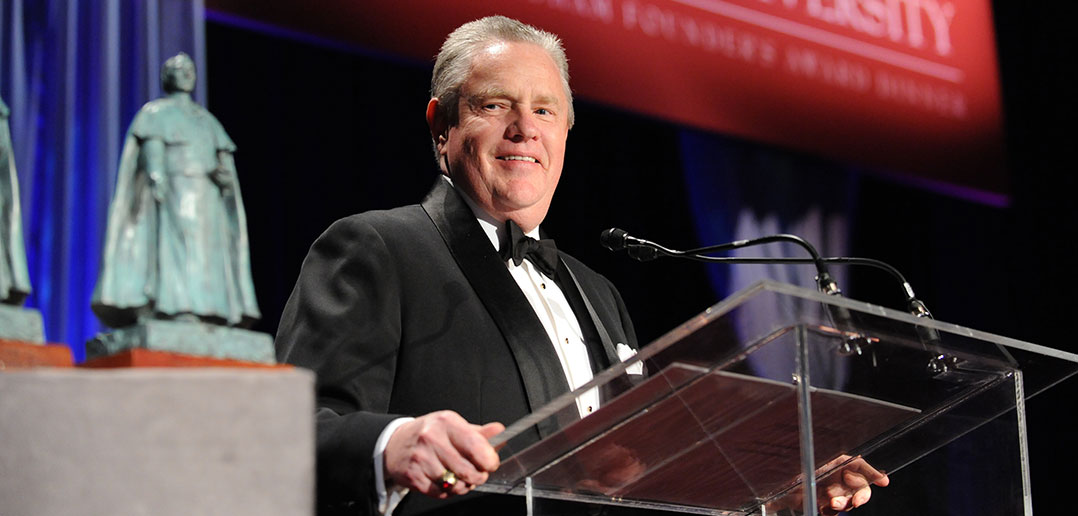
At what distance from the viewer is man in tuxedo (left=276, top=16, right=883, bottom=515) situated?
1703 millimetres

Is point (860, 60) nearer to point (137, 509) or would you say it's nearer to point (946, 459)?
point (946, 459)

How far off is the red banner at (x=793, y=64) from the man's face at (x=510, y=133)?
1.21m

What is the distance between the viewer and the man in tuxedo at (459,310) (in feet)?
5.59

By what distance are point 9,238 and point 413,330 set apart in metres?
0.85

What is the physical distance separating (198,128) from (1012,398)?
1.28m

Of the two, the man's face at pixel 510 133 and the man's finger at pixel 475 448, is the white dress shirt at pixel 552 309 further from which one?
the man's finger at pixel 475 448

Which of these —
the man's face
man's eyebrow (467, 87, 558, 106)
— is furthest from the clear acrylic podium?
man's eyebrow (467, 87, 558, 106)

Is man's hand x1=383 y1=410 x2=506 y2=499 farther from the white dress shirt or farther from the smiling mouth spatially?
the smiling mouth

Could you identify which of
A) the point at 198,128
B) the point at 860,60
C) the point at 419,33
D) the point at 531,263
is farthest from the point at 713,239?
the point at 198,128

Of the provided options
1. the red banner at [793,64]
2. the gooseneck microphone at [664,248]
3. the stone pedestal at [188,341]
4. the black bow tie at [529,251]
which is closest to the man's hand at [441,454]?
the stone pedestal at [188,341]

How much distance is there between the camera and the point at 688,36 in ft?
14.7

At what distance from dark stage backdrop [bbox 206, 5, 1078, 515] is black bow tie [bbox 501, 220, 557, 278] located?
1.41 m

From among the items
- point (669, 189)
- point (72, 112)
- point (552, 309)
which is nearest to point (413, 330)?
point (552, 309)

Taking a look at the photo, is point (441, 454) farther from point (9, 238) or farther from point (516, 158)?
point (516, 158)
